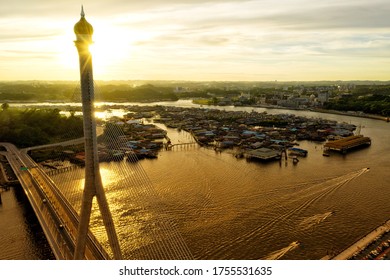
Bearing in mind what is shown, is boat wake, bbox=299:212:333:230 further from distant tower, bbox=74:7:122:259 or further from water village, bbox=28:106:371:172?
water village, bbox=28:106:371:172

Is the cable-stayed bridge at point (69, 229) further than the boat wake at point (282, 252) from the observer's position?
No

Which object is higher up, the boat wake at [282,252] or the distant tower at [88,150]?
the distant tower at [88,150]

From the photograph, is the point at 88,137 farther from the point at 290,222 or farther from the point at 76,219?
the point at 290,222

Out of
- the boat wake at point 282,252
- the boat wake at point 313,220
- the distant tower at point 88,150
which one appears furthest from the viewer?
the boat wake at point 313,220

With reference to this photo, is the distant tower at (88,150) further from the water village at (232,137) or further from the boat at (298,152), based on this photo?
the boat at (298,152)

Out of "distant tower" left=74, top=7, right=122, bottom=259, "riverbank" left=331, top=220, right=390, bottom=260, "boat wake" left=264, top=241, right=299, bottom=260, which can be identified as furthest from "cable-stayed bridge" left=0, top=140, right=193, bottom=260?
"riverbank" left=331, top=220, right=390, bottom=260

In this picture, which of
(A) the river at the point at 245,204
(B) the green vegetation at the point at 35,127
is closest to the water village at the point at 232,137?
(A) the river at the point at 245,204

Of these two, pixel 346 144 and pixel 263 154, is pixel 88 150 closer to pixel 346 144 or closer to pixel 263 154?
pixel 263 154

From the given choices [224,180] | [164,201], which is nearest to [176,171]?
[224,180]
